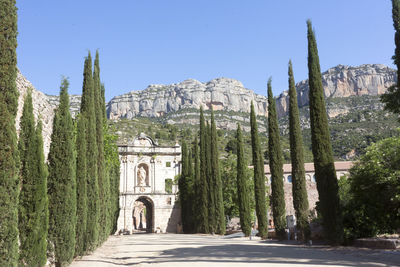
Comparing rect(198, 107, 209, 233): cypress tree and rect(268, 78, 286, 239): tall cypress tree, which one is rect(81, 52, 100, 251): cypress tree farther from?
rect(198, 107, 209, 233): cypress tree

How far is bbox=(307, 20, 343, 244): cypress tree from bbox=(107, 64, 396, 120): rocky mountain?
121198 mm

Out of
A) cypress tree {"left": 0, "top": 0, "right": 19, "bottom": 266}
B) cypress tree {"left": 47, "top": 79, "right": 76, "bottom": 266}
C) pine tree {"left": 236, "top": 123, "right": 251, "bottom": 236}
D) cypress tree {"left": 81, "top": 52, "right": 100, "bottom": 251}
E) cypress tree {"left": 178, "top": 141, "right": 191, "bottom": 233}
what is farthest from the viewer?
cypress tree {"left": 178, "top": 141, "right": 191, "bottom": 233}

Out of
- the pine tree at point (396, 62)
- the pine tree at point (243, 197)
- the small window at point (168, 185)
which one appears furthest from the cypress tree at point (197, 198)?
the pine tree at point (396, 62)

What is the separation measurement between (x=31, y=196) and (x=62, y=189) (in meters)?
1.96

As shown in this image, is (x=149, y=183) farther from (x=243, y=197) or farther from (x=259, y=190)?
(x=259, y=190)

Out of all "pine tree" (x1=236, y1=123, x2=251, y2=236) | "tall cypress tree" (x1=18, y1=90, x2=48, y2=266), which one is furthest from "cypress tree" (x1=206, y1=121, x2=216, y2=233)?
"tall cypress tree" (x1=18, y1=90, x2=48, y2=266)

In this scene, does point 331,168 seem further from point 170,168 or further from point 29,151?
point 170,168

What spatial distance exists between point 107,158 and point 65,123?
14.9 metres

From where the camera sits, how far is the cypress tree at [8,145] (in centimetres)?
627

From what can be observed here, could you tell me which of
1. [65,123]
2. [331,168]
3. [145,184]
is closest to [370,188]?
[331,168]

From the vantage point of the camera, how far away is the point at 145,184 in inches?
1799

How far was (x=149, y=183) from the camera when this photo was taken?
149 ft

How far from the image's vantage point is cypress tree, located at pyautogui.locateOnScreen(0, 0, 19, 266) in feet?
20.6

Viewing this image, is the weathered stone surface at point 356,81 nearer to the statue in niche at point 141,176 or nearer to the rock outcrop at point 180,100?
the rock outcrop at point 180,100
